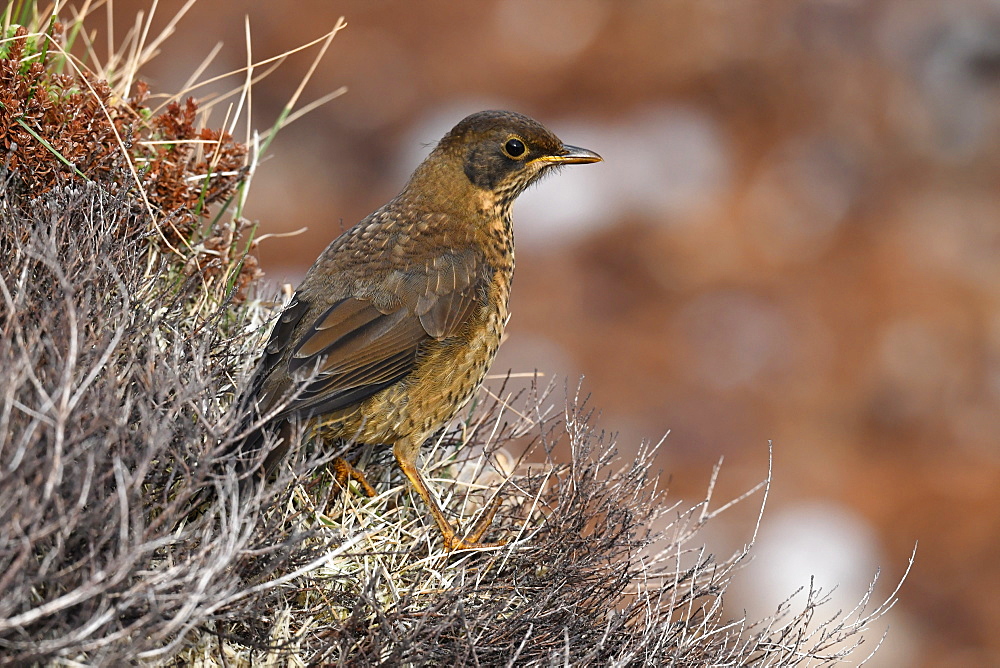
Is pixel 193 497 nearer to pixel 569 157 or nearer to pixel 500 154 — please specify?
pixel 500 154

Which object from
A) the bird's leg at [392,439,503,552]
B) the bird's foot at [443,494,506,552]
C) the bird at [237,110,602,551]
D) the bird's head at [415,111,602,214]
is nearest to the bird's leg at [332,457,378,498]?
the bird at [237,110,602,551]

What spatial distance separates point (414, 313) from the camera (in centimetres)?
368

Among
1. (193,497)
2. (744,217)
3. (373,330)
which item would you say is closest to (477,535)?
(373,330)

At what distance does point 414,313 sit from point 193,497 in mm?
1135

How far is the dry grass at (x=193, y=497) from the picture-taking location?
89.2 inches

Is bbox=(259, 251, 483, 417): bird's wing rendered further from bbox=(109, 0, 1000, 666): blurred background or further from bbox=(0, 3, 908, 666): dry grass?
bbox=(109, 0, 1000, 666): blurred background

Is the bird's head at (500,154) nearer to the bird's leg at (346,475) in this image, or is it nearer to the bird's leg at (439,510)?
the bird's leg at (439,510)

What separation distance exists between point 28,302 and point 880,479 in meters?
7.92

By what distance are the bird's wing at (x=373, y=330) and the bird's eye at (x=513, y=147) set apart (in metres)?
0.51

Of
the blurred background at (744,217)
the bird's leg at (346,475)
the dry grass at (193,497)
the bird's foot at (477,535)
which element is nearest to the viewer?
the dry grass at (193,497)

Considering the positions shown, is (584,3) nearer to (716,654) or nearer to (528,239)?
(528,239)

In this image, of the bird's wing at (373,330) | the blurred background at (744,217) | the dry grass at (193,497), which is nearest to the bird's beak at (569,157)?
the bird's wing at (373,330)

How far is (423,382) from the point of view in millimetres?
3617

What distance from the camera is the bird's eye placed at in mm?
4121
